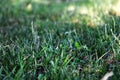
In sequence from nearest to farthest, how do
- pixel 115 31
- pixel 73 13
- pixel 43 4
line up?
pixel 115 31
pixel 73 13
pixel 43 4

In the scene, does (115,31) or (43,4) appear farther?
(43,4)

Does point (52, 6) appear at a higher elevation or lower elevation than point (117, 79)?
lower

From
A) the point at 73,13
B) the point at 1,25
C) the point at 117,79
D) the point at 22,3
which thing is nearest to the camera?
the point at 117,79

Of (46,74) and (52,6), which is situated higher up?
(46,74)

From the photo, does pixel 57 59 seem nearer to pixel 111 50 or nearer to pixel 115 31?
pixel 111 50

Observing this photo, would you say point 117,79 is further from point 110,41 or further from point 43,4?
point 43,4

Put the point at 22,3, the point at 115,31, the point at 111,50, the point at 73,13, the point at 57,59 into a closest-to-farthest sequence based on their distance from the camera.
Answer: the point at 57,59, the point at 111,50, the point at 115,31, the point at 73,13, the point at 22,3

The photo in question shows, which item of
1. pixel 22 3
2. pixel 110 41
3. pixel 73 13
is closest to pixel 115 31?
pixel 110 41

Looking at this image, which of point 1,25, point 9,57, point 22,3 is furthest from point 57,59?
point 22,3

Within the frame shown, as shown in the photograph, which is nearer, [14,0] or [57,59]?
[57,59]
